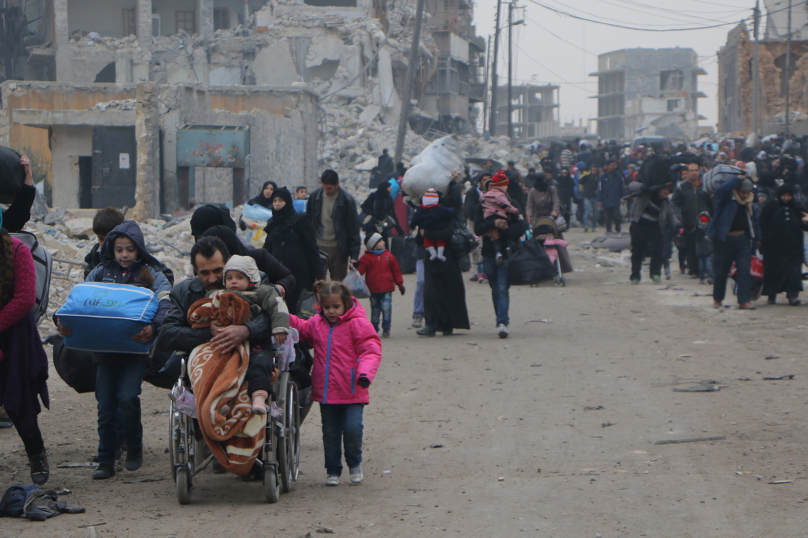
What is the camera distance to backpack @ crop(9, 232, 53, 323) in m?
4.70

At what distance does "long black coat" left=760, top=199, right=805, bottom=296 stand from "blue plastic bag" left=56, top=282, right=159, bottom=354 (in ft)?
27.7

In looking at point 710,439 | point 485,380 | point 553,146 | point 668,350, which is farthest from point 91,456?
point 553,146

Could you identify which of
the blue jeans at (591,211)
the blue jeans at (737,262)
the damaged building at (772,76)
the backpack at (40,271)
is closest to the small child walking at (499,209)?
the blue jeans at (737,262)

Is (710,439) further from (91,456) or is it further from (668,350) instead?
(91,456)

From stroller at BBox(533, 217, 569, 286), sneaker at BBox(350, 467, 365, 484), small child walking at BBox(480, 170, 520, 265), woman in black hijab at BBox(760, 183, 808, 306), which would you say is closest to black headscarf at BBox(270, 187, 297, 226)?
small child walking at BBox(480, 170, 520, 265)

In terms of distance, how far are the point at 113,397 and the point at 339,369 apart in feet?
4.27

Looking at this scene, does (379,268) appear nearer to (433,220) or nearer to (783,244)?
(433,220)

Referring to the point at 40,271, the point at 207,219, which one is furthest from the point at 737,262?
the point at 40,271

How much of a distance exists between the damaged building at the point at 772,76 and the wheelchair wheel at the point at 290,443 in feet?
150

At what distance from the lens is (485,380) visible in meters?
7.12

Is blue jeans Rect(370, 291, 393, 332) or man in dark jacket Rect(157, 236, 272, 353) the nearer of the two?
man in dark jacket Rect(157, 236, 272, 353)

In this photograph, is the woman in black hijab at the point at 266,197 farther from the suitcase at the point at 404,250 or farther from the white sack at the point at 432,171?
the suitcase at the point at 404,250

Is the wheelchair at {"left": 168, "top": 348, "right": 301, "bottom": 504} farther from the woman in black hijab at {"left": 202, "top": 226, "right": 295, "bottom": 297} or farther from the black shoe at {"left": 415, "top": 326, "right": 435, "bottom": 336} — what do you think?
the black shoe at {"left": 415, "top": 326, "right": 435, "bottom": 336}

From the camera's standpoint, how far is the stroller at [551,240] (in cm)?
1349
